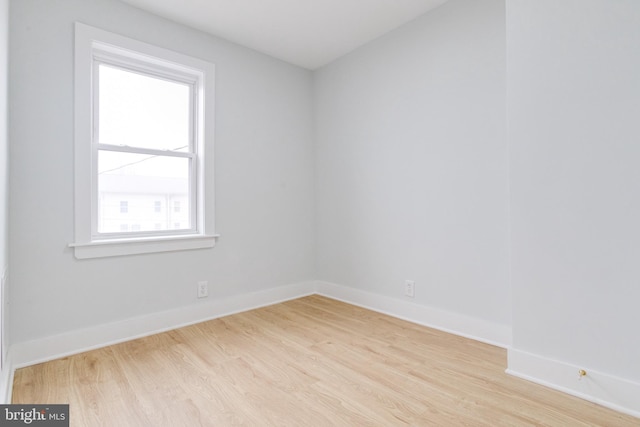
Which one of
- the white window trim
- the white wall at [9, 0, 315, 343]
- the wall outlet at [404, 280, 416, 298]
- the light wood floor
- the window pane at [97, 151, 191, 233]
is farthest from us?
the wall outlet at [404, 280, 416, 298]

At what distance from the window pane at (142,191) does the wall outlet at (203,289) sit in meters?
0.51

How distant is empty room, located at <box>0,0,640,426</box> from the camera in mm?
1586

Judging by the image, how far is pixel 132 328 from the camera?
2428mm

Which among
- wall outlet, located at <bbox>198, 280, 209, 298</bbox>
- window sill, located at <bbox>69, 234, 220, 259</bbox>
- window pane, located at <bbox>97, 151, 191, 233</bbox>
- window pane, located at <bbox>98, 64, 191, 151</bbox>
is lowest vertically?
wall outlet, located at <bbox>198, 280, 209, 298</bbox>

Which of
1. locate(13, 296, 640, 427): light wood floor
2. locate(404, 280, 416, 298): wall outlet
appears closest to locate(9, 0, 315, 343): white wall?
locate(13, 296, 640, 427): light wood floor

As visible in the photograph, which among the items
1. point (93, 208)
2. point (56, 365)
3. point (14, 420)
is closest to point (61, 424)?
point (14, 420)

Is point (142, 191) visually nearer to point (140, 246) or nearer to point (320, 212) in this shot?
point (140, 246)

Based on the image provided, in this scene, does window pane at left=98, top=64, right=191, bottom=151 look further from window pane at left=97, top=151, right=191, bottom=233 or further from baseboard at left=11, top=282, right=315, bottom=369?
baseboard at left=11, top=282, right=315, bottom=369

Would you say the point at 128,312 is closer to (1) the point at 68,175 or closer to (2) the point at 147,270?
(2) the point at 147,270

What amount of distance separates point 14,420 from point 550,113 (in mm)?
2845

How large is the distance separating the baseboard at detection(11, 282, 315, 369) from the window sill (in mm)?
501

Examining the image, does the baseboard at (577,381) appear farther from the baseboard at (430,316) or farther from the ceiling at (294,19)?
the ceiling at (294,19)

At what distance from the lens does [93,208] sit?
7.63 ft

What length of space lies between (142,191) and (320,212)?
1.77 meters
